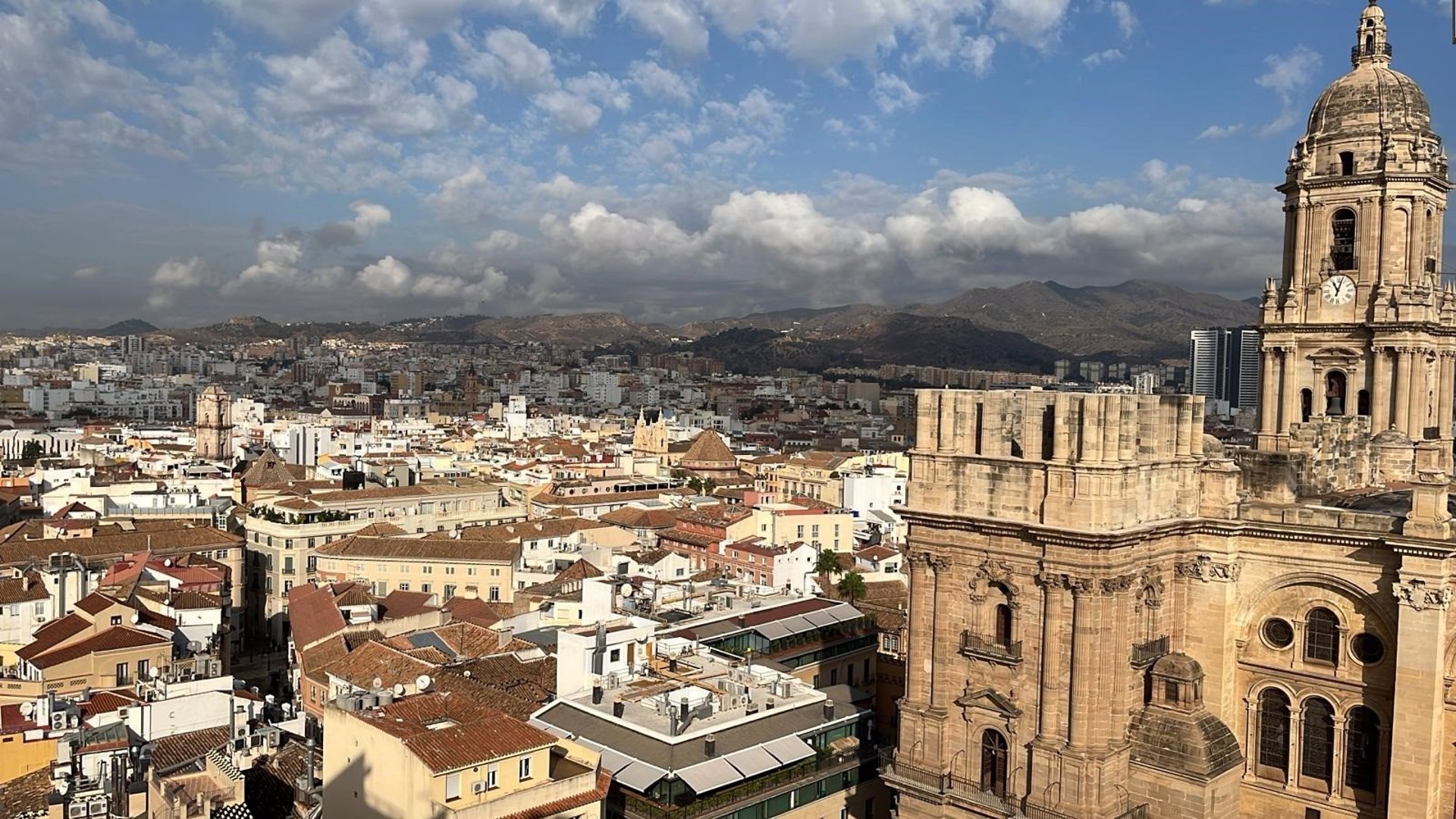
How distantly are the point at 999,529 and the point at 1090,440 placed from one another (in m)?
2.72

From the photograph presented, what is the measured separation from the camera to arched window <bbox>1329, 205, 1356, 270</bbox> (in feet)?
108

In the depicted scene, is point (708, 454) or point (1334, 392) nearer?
point (1334, 392)

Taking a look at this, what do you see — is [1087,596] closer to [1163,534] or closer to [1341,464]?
[1163,534]

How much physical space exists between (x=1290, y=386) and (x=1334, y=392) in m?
1.21

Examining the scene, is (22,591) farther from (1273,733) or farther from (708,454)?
(708,454)

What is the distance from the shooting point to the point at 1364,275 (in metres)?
32.4

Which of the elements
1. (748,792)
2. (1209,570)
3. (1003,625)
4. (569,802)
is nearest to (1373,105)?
(1209,570)

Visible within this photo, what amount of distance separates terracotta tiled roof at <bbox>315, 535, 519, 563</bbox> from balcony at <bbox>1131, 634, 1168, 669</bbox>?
37696 millimetres

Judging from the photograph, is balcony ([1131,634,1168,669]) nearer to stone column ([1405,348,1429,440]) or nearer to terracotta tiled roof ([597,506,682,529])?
stone column ([1405,348,1429,440])

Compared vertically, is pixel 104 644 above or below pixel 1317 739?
below

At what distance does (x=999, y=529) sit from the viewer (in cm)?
2464

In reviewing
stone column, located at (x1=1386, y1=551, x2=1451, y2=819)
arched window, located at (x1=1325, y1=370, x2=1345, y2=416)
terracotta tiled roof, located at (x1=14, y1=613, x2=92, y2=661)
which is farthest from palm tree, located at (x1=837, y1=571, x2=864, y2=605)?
stone column, located at (x1=1386, y1=551, x2=1451, y2=819)

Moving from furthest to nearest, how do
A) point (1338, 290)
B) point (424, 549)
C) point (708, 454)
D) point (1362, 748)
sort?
1. point (708, 454)
2. point (424, 549)
3. point (1338, 290)
4. point (1362, 748)

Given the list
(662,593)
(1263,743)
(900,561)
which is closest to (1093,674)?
(1263,743)
